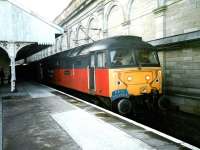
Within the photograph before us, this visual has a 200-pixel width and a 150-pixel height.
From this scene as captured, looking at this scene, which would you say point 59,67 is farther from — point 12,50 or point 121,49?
point 121,49

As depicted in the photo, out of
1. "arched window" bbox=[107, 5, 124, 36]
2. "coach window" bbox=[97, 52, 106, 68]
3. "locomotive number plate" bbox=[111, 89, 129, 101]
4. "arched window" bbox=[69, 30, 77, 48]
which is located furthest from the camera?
"arched window" bbox=[69, 30, 77, 48]

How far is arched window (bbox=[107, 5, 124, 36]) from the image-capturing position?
58.6 feet

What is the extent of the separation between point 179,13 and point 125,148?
8.44 m

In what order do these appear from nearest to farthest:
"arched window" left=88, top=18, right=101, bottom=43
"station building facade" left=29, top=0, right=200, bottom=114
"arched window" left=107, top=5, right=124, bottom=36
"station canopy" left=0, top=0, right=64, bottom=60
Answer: "station building facade" left=29, top=0, right=200, bottom=114
"station canopy" left=0, top=0, right=64, bottom=60
"arched window" left=107, top=5, right=124, bottom=36
"arched window" left=88, top=18, right=101, bottom=43

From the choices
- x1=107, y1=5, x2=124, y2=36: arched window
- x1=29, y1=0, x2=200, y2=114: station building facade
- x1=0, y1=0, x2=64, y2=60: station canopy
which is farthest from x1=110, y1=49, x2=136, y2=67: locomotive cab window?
x1=0, y1=0, x2=64, y2=60: station canopy

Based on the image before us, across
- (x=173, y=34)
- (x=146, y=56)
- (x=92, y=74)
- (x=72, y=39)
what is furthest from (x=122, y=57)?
(x=72, y=39)

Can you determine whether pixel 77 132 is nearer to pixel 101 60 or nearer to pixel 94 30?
pixel 101 60

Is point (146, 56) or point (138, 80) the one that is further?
point (146, 56)

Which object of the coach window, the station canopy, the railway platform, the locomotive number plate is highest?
the station canopy

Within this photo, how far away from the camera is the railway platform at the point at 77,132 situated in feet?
19.0

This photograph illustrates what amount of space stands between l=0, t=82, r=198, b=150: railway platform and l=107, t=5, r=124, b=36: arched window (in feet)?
30.1

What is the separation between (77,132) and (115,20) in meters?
13.1

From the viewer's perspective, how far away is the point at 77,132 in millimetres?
6879

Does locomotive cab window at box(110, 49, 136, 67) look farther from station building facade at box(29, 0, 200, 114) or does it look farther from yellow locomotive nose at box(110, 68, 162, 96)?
station building facade at box(29, 0, 200, 114)
